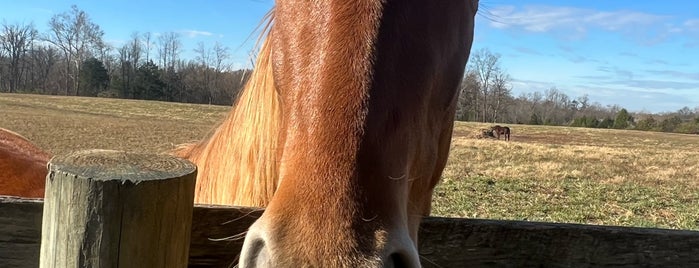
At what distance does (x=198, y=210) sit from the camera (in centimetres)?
185

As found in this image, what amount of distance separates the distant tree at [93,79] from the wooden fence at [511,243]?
219 ft

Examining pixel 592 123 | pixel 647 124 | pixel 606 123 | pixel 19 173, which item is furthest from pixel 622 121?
pixel 19 173

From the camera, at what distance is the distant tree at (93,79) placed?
63728 mm

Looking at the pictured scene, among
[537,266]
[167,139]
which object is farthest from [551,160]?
[537,266]

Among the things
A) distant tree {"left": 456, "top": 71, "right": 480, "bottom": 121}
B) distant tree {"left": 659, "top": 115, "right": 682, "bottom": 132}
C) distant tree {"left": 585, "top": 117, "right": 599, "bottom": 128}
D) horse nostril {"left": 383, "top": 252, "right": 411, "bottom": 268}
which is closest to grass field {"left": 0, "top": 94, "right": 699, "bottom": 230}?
distant tree {"left": 456, "top": 71, "right": 480, "bottom": 121}

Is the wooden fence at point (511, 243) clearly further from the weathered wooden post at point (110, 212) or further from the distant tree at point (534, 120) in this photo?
the distant tree at point (534, 120)

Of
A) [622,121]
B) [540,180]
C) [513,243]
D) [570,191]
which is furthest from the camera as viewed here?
[622,121]

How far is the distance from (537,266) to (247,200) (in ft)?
3.69

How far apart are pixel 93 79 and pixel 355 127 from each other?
228ft

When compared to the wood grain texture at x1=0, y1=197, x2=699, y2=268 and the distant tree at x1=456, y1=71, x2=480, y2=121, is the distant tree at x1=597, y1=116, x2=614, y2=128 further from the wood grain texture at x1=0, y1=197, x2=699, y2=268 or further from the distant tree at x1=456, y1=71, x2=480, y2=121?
the wood grain texture at x1=0, y1=197, x2=699, y2=268

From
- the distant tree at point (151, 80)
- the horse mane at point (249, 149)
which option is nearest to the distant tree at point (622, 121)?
the distant tree at point (151, 80)

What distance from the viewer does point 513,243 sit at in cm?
205

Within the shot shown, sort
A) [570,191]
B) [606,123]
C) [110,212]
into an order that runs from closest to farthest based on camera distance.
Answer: [110,212], [570,191], [606,123]

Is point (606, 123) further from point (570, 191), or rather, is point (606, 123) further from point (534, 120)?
point (570, 191)
